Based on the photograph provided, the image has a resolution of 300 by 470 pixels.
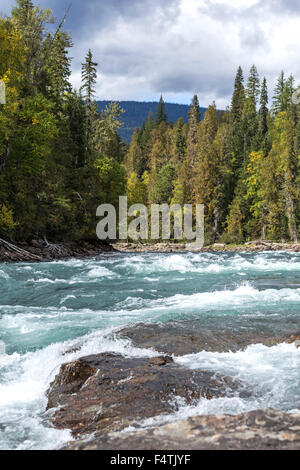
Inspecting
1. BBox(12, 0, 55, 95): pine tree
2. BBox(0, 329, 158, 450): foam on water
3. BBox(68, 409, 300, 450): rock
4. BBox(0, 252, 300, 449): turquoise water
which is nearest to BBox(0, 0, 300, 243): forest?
BBox(12, 0, 55, 95): pine tree

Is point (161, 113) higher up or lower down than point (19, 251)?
higher up

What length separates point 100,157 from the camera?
4294 cm

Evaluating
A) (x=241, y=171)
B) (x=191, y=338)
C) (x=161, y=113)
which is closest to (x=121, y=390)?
(x=191, y=338)

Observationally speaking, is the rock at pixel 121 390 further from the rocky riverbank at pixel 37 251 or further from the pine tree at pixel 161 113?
the pine tree at pixel 161 113

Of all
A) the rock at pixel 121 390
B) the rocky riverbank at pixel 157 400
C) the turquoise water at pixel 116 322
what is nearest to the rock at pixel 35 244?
the turquoise water at pixel 116 322

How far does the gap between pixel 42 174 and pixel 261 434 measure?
2736cm

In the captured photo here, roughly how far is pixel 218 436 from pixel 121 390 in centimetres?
198

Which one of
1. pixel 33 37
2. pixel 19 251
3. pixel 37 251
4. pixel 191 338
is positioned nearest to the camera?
pixel 191 338

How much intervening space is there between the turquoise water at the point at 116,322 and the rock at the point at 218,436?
86 cm

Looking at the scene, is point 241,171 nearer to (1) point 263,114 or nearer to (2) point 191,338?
(1) point 263,114

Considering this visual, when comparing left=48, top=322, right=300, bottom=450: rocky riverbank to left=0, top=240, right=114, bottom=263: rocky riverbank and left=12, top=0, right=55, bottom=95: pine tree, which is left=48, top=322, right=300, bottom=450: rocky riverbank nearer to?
left=0, top=240, right=114, bottom=263: rocky riverbank

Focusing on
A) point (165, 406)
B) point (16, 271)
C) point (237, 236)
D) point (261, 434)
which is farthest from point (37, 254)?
point (237, 236)

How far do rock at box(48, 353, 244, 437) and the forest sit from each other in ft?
58.9

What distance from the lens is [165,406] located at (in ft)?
13.5
